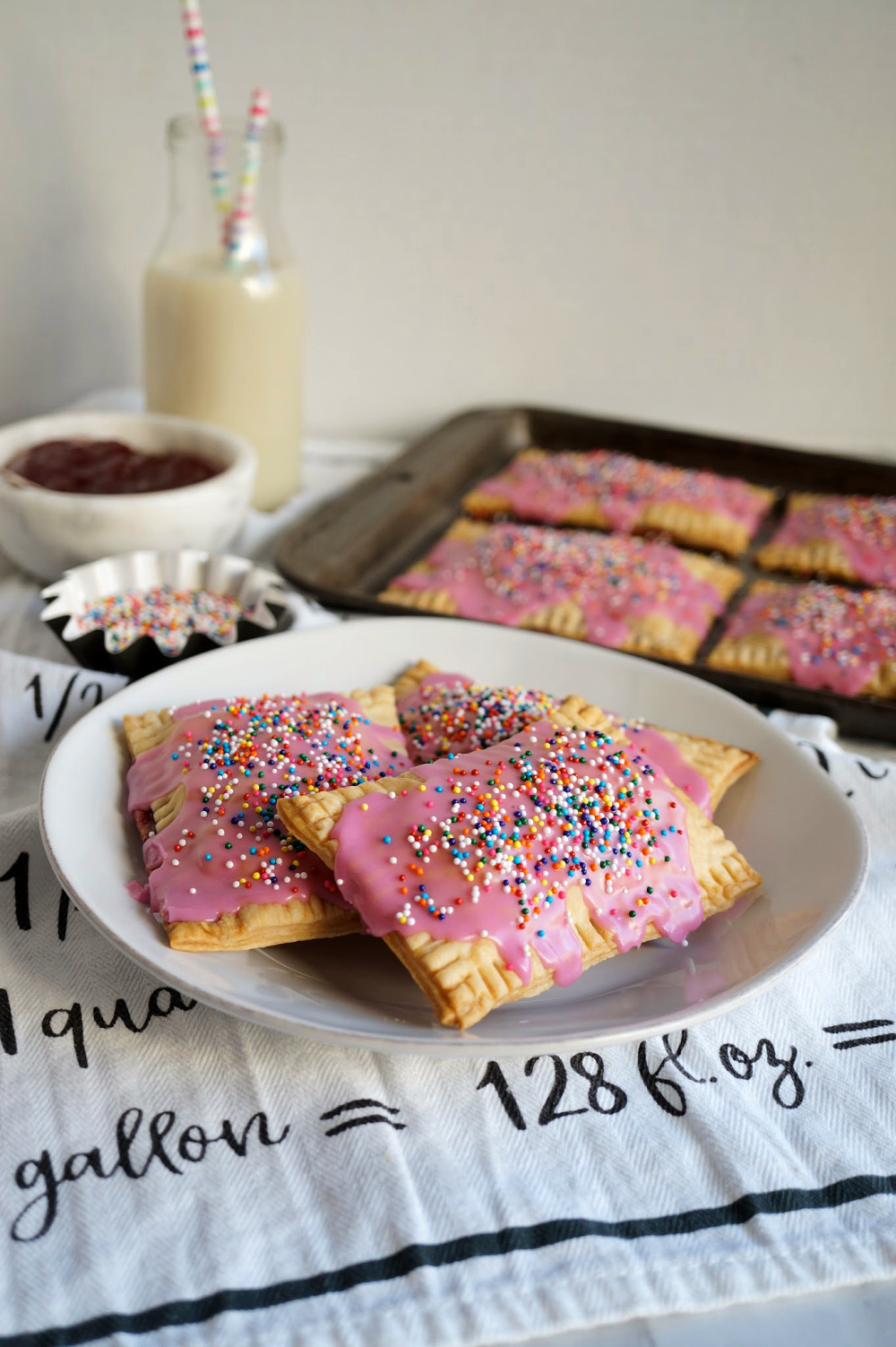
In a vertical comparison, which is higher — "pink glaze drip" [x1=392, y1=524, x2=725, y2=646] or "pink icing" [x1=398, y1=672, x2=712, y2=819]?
"pink icing" [x1=398, y1=672, x2=712, y2=819]

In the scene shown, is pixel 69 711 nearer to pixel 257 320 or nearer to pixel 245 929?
pixel 245 929

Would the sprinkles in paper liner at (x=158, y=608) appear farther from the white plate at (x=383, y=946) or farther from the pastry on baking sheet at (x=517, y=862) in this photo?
the pastry on baking sheet at (x=517, y=862)

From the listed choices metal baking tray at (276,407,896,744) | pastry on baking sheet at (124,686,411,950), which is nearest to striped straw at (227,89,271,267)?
metal baking tray at (276,407,896,744)

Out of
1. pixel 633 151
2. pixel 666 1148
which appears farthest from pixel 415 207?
pixel 666 1148

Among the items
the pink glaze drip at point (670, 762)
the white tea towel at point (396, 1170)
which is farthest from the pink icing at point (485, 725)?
the white tea towel at point (396, 1170)

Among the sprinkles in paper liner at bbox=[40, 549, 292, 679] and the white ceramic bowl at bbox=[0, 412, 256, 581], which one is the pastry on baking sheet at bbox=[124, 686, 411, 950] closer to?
the sprinkles in paper liner at bbox=[40, 549, 292, 679]

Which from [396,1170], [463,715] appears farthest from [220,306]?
[396,1170]
